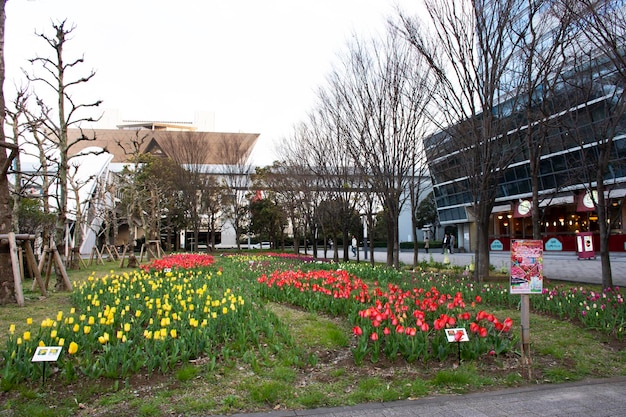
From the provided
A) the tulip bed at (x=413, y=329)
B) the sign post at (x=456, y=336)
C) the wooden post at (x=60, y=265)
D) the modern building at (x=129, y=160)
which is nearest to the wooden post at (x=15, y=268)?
the wooden post at (x=60, y=265)

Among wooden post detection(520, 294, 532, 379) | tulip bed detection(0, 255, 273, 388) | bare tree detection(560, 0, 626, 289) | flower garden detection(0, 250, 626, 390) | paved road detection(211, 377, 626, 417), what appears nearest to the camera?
paved road detection(211, 377, 626, 417)

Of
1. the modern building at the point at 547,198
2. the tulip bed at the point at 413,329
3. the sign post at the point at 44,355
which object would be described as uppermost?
the modern building at the point at 547,198

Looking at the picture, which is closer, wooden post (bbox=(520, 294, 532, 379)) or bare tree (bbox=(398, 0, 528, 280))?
wooden post (bbox=(520, 294, 532, 379))

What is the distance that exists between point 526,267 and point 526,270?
31 mm

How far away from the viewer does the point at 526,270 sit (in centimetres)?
463

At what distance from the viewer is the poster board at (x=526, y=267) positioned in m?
4.60

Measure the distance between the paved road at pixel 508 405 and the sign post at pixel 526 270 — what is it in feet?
1.85

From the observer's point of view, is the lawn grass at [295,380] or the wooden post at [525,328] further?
the wooden post at [525,328]

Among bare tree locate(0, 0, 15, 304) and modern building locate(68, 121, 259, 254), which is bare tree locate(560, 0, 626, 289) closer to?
bare tree locate(0, 0, 15, 304)

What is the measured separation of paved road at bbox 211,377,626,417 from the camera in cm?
361

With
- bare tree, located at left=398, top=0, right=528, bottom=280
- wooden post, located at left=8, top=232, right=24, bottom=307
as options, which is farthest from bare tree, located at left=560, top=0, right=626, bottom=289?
wooden post, located at left=8, top=232, right=24, bottom=307

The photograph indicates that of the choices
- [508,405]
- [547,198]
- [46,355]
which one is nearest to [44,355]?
[46,355]

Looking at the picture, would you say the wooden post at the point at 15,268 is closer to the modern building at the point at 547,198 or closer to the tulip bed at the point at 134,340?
the tulip bed at the point at 134,340

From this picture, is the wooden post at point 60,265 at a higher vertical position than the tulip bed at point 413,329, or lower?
higher
